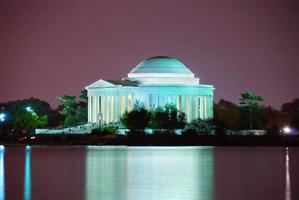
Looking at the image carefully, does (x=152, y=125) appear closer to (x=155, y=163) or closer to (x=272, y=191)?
(x=155, y=163)

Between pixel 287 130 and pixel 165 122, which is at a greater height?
pixel 165 122

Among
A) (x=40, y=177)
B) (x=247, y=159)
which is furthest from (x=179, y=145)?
(x=40, y=177)

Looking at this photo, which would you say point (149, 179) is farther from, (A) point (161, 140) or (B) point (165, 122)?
(B) point (165, 122)

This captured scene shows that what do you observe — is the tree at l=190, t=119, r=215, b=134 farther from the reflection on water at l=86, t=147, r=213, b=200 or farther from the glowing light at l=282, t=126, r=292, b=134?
the reflection on water at l=86, t=147, r=213, b=200

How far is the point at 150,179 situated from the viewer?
7125 centimetres

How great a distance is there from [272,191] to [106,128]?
13273cm

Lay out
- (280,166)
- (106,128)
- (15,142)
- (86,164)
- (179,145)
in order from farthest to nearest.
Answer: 1. (106,128)
2. (15,142)
3. (179,145)
4. (86,164)
5. (280,166)

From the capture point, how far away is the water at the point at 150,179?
5988 centimetres

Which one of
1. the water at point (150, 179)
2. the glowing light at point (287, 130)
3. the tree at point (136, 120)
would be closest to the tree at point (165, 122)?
the tree at point (136, 120)

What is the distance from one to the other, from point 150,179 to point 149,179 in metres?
0.09

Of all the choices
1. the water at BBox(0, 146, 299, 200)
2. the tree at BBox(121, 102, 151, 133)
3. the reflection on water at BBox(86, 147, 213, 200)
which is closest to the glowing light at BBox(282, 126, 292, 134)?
the tree at BBox(121, 102, 151, 133)

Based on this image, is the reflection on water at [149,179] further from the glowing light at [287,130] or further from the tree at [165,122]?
the glowing light at [287,130]

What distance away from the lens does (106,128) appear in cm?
19312

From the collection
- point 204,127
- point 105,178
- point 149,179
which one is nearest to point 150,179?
point 149,179
